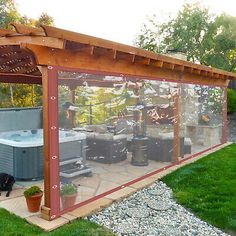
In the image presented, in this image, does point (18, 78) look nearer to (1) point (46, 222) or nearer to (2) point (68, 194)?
(2) point (68, 194)

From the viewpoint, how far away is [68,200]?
5.17 meters

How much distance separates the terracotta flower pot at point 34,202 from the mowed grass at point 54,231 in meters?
0.31

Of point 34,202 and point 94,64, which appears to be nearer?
point 34,202

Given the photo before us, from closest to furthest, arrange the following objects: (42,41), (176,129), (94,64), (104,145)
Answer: (42,41) < (94,64) < (104,145) < (176,129)

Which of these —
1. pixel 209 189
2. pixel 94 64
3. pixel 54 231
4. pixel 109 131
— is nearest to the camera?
pixel 54 231

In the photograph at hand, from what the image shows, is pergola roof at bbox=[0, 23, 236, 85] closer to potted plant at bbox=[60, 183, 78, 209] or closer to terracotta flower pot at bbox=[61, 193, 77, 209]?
potted plant at bbox=[60, 183, 78, 209]

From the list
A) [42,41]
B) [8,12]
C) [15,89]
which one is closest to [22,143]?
[42,41]

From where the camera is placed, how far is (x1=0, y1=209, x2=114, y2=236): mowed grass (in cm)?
441

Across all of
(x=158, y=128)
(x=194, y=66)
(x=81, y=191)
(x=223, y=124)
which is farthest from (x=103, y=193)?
(x=223, y=124)

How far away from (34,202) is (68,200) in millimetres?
558

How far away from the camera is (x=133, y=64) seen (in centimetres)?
663

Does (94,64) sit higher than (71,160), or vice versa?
(94,64)

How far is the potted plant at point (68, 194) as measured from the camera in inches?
200

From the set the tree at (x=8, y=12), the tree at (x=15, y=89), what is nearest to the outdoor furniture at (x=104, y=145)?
the tree at (x=15, y=89)
